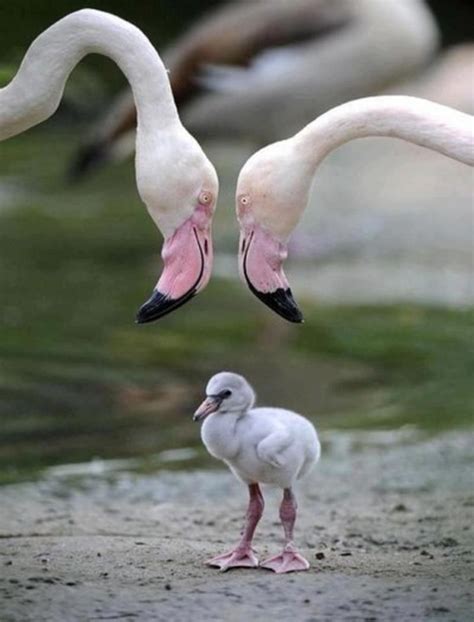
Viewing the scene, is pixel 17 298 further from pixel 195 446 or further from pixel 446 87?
pixel 446 87

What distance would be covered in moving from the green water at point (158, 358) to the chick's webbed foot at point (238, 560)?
2294 millimetres

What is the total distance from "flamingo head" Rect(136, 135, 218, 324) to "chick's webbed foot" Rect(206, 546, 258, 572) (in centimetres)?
76

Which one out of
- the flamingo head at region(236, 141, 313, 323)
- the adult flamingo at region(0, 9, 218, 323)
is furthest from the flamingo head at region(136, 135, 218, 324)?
the flamingo head at region(236, 141, 313, 323)

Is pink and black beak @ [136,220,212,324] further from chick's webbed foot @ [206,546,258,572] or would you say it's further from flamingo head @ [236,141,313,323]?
chick's webbed foot @ [206,546,258,572]

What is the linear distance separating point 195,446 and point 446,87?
25.1ft

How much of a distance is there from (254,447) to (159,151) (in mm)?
958

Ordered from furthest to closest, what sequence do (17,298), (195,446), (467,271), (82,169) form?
(82,169) → (467,271) → (17,298) → (195,446)

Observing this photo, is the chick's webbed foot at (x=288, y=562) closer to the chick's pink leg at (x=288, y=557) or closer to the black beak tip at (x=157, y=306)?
the chick's pink leg at (x=288, y=557)

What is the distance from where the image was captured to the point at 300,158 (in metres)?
5.49

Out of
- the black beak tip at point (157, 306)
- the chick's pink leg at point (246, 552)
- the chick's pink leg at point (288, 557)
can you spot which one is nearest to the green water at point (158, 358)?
the black beak tip at point (157, 306)

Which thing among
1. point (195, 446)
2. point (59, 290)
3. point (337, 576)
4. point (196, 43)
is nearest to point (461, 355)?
point (195, 446)

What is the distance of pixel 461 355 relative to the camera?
9531 mm

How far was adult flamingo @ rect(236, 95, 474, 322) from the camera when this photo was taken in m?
5.46

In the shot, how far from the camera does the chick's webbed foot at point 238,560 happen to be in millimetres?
5214
